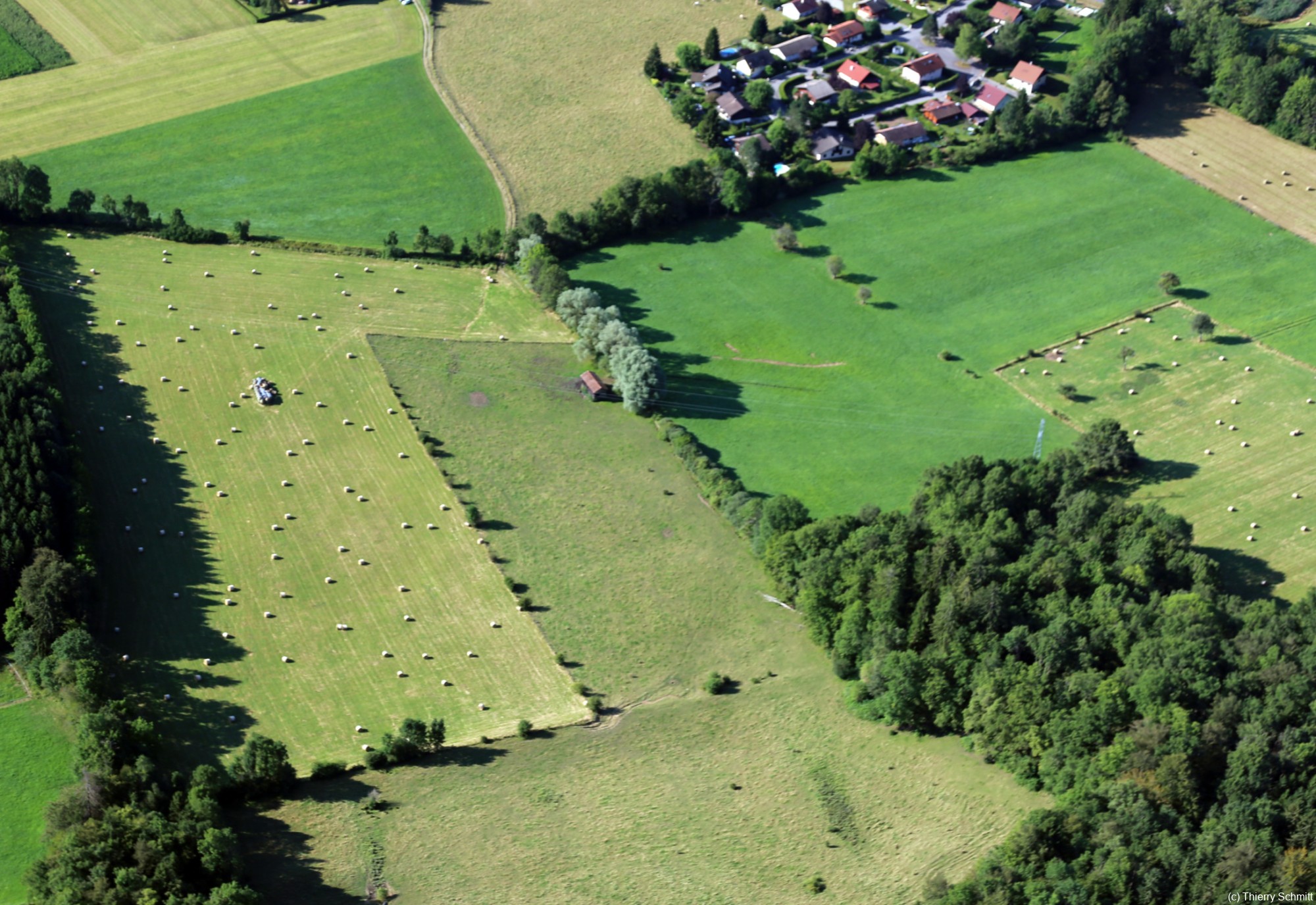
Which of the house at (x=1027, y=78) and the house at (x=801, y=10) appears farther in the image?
the house at (x=801, y=10)

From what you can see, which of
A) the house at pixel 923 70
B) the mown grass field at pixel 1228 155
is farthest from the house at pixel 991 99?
the mown grass field at pixel 1228 155

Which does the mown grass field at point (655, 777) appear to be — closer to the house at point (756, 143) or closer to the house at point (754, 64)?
the house at point (756, 143)

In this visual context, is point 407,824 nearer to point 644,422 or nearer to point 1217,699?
point 644,422

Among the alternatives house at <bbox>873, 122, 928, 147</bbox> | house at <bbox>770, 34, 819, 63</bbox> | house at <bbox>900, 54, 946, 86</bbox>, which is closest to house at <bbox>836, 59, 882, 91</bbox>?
house at <bbox>900, 54, 946, 86</bbox>

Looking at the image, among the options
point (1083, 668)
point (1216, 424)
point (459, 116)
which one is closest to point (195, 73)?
point (459, 116)

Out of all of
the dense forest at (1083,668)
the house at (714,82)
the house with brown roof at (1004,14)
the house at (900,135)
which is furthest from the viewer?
the house with brown roof at (1004,14)

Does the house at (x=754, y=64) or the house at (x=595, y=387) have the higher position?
the house at (x=754, y=64)

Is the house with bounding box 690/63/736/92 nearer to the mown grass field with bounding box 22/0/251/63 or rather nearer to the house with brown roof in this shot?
the house with brown roof
